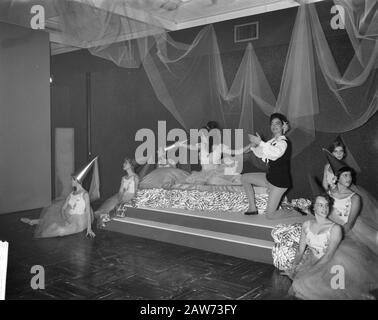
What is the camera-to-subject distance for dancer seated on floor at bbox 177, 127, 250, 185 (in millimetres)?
4934

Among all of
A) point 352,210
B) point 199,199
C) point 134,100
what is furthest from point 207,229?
point 134,100

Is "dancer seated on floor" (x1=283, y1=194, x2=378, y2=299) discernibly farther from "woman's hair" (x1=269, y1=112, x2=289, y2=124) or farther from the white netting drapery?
"woman's hair" (x1=269, y1=112, x2=289, y2=124)

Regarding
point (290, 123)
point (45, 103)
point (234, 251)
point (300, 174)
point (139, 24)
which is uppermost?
point (139, 24)

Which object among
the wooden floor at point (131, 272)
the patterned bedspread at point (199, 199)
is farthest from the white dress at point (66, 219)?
the patterned bedspread at point (199, 199)

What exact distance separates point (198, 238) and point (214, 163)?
1.34 meters

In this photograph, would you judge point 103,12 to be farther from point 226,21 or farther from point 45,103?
point 45,103

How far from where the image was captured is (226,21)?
17.0 feet

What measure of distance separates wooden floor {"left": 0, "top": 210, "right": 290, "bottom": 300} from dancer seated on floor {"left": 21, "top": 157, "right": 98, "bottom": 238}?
0.49ft

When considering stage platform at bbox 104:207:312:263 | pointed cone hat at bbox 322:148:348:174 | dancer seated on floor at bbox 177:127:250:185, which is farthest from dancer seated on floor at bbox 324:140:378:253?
dancer seated on floor at bbox 177:127:250:185

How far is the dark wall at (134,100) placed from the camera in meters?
4.45

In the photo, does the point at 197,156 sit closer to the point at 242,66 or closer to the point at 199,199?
the point at 199,199

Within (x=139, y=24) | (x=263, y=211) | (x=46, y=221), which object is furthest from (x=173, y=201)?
(x=139, y=24)

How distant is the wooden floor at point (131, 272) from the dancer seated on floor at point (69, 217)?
15 centimetres

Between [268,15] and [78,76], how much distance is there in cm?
357
